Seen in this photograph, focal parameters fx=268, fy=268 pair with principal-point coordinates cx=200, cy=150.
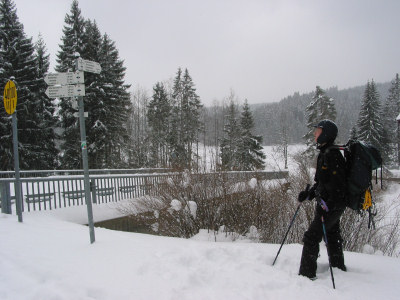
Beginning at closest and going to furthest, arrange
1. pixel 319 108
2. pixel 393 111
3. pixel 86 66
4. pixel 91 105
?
pixel 86 66 < pixel 91 105 < pixel 319 108 < pixel 393 111

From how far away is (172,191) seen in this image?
6.83 metres

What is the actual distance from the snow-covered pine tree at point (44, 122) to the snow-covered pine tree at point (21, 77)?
0.25m

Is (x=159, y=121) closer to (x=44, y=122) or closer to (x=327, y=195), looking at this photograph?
(x=44, y=122)

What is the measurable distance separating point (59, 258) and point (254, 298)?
116 inches

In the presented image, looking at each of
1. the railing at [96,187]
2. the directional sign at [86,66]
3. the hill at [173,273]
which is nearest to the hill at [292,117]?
the railing at [96,187]

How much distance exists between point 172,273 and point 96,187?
21.4 ft

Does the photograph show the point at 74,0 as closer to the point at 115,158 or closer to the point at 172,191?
the point at 115,158

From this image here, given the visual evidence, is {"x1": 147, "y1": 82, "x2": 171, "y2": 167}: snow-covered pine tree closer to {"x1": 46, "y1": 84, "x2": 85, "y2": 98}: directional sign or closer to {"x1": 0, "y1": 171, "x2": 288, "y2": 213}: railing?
{"x1": 0, "y1": 171, "x2": 288, "y2": 213}: railing

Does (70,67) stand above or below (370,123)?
above

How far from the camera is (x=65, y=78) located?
4.57 m

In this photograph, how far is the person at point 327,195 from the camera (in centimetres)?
313

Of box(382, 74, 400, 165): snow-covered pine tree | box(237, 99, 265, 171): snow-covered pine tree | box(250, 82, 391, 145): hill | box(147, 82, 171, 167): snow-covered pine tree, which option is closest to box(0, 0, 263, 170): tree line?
box(237, 99, 265, 171): snow-covered pine tree

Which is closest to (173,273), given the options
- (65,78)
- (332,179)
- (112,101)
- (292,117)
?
(332,179)

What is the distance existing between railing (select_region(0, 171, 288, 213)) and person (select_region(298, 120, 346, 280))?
3.50m
